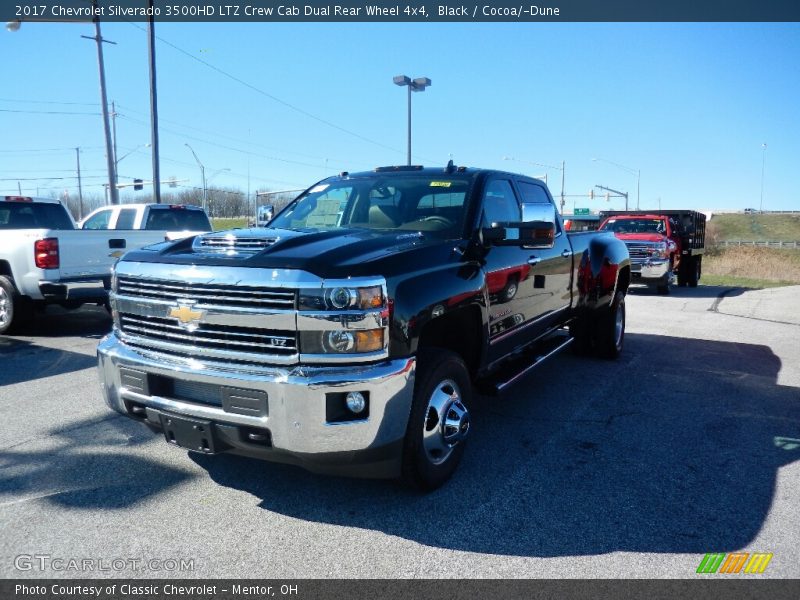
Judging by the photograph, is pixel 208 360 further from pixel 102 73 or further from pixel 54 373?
pixel 102 73

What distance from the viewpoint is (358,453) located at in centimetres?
296

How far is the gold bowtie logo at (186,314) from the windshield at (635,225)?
16784 millimetres

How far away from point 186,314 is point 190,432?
0.60 m

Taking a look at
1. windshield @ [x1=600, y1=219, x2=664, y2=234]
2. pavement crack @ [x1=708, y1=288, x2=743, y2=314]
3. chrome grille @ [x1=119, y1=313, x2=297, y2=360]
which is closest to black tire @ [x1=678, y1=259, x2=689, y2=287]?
pavement crack @ [x1=708, y1=288, x2=743, y2=314]

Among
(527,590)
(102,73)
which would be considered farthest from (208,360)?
(102,73)

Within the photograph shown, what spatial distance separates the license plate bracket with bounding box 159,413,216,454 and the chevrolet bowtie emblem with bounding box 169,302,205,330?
0.47 metres

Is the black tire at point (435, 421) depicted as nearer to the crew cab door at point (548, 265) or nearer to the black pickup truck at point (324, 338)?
the black pickup truck at point (324, 338)

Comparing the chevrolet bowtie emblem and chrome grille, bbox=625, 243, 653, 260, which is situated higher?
the chevrolet bowtie emblem

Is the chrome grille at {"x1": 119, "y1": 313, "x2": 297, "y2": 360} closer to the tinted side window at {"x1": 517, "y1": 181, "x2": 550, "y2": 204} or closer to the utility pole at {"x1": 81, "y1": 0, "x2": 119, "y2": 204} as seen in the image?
the tinted side window at {"x1": 517, "y1": 181, "x2": 550, "y2": 204}

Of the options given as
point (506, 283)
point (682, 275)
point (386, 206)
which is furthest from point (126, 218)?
point (682, 275)

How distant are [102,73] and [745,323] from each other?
19.8 metres

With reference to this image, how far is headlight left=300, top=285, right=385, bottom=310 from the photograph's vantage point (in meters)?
2.90

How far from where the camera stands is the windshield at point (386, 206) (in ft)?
14.0

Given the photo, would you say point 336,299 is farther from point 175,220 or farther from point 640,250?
point 640,250
